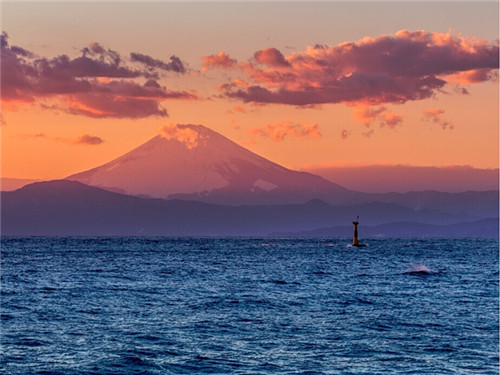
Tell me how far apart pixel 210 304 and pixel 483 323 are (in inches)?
772

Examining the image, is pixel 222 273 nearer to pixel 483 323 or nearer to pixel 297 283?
pixel 297 283

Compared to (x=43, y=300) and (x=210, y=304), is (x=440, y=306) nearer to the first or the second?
(x=210, y=304)

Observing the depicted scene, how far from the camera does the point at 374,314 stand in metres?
54.3

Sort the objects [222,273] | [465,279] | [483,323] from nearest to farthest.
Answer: [483,323], [465,279], [222,273]

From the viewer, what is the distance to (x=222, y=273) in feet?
314

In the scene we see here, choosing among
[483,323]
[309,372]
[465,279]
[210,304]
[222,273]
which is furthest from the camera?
[222,273]

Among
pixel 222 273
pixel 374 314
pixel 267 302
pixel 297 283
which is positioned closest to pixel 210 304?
pixel 267 302

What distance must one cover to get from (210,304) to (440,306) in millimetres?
16780

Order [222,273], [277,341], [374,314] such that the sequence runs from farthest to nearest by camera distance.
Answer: [222,273], [374,314], [277,341]

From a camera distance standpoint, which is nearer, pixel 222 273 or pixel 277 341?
pixel 277 341

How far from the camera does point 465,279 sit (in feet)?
287

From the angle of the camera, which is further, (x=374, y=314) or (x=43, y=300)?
(x=43, y=300)

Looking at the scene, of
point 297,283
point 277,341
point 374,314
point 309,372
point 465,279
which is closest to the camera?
point 309,372

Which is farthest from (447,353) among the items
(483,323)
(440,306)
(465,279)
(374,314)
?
(465,279)
